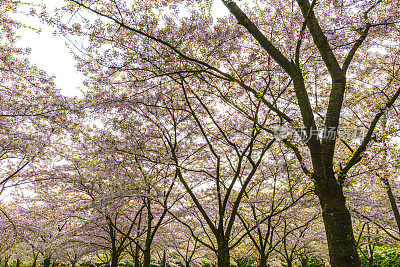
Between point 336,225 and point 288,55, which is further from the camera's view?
point 288,55

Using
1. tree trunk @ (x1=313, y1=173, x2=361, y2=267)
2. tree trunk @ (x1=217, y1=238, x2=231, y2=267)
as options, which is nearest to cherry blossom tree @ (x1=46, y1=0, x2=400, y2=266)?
tree trunk @ (x1=313, y1=173, x2=361, y2=267)

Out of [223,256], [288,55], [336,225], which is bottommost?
[223,256]

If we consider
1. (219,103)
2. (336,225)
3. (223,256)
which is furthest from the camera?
(219,103)

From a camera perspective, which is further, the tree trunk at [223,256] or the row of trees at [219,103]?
the tree trunk at [223,256]

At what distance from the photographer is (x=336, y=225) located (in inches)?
141

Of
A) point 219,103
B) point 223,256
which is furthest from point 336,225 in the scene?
point 219,103

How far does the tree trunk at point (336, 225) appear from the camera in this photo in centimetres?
346

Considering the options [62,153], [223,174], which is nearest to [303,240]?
[223,174]

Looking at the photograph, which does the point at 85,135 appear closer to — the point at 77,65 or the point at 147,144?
the point at 147,144

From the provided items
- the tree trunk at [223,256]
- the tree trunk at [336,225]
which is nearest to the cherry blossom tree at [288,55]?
the tree trunk at [336,225]

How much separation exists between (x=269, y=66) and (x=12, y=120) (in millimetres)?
9580

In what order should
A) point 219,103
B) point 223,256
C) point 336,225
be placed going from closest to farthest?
point 336,225
point 223,256
point 219,103

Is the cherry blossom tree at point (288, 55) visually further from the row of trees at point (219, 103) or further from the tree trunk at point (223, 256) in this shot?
the tree trunk at point (223, 256)

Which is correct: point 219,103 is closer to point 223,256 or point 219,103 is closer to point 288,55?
point 288,55
